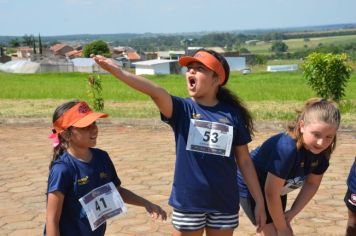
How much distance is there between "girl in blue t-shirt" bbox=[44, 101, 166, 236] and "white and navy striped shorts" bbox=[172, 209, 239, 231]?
1.04ft

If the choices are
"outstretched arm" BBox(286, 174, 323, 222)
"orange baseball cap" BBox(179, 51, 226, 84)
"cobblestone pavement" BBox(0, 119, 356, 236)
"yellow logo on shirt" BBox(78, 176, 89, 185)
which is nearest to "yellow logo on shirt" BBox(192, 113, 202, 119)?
"orange baseball cap" BBox(179, 51, 226, 84)

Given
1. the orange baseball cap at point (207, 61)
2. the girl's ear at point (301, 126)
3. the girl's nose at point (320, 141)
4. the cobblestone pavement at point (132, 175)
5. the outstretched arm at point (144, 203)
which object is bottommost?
the cobblestone pavement at point (132, 175)

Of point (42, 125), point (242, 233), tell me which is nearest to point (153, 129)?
point (42, 125)

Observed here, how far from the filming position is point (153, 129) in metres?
9.84

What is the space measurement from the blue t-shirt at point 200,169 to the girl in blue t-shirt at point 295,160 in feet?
0.87

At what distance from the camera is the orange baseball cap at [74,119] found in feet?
9.03

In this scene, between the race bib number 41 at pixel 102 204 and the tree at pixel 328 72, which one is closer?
the race bib number 41 at pixel 102 204

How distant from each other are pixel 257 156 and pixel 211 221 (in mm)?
539

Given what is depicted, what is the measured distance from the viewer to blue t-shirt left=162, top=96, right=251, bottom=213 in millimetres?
2850

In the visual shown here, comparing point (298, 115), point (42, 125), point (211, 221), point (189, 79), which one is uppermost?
point (189, 79)

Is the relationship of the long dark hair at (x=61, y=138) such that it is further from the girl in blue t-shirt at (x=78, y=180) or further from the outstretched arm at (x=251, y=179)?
the outstretched arm at (x=251, y=179)

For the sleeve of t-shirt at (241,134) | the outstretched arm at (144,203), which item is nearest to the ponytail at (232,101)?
the sleeve of t-shirt at (241,134)

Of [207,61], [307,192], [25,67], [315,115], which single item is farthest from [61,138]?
[25,67]

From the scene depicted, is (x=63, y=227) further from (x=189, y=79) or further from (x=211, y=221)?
(x=189, y=79)
